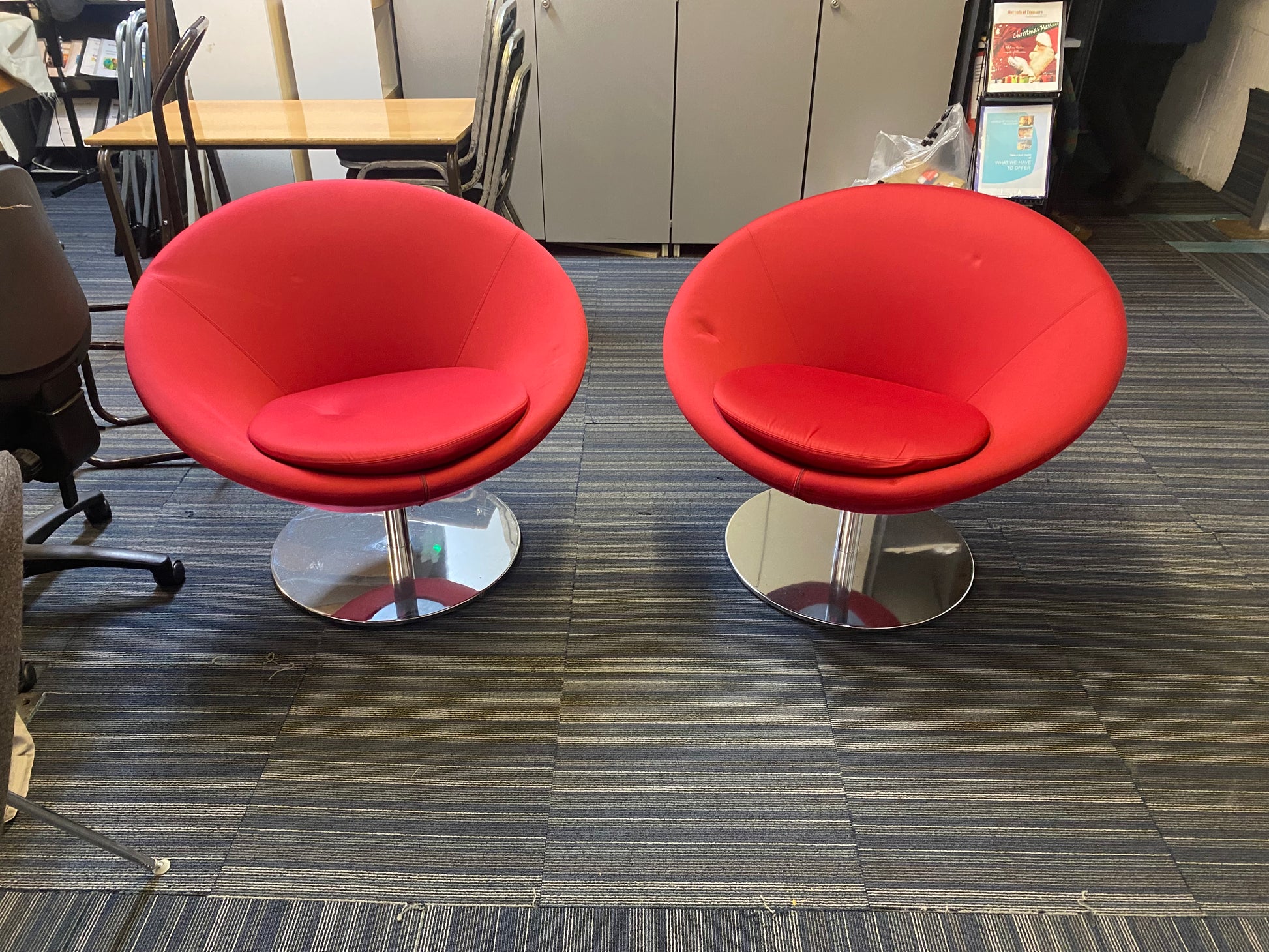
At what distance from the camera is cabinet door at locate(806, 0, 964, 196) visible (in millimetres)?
3631

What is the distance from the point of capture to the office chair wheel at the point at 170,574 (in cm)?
213

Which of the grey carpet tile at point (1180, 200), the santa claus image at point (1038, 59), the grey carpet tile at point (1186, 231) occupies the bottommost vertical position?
the grey carpet tile at point (1186, 231)

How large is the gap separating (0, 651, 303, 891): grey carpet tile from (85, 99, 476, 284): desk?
4.06 feet

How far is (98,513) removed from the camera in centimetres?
237

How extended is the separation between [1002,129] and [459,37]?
7.05ft

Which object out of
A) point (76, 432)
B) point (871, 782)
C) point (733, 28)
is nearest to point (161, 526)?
point (76, 432)

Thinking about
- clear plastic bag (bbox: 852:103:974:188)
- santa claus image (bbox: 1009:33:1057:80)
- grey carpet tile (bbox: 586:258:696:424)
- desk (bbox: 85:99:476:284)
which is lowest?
grey carpet tile (bbox: 586:258:696:424)

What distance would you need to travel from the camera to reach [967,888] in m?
1.54

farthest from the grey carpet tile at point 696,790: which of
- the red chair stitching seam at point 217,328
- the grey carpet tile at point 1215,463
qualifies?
the grey carpet tile at point 1215,463

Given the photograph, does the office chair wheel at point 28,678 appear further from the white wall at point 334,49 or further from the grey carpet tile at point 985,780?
the white wall at point 334,49

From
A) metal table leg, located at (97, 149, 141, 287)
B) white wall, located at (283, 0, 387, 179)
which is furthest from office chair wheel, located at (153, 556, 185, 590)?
white wall, located at (283, 0, 387, 179)

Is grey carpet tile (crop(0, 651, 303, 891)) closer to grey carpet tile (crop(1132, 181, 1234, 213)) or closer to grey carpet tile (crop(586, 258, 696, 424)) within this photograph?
grey carpet tile (crop(586, 258, 696, 424))

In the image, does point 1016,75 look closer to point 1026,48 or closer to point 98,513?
point 1026,48

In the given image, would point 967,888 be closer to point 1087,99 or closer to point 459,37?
point 459,37
